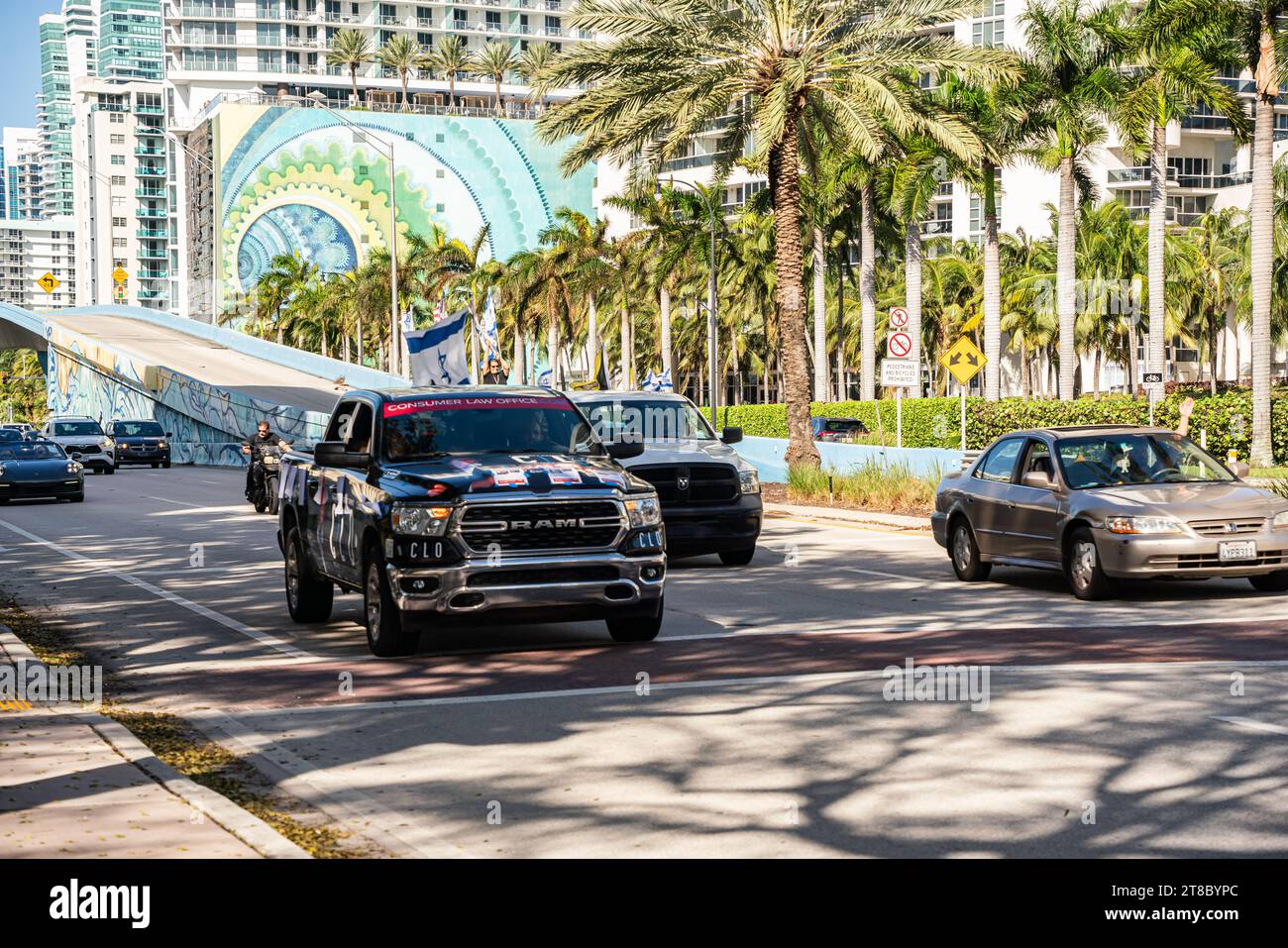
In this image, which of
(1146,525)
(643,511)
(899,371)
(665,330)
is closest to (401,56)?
(665,330)

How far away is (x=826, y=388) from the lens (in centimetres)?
6950

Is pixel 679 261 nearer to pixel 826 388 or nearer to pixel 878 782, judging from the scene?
pixel 826 388

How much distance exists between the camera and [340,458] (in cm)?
1233

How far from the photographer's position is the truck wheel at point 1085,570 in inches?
575

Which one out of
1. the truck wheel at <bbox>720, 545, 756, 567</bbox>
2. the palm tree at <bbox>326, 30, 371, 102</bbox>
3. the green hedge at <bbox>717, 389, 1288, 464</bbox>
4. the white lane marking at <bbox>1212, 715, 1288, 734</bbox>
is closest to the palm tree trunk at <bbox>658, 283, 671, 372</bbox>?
the green hedge at <bbox>717, 389, 1288, 464</bbox>

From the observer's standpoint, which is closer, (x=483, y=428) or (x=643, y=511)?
(x=643, y=511)

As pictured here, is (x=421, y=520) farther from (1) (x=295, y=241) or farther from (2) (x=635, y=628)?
(1) (x=295, y=241)

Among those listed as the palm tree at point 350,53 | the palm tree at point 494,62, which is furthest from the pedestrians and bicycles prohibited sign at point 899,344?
the palm tree at point 350,53

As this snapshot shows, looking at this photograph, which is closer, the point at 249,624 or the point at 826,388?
the point at 249,624

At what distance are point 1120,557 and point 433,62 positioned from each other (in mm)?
156776

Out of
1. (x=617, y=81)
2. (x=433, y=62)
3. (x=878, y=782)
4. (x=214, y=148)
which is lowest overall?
(x=878, y=782)

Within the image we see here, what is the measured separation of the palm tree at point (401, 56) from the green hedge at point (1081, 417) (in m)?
118

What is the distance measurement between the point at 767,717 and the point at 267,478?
71.5 feet
